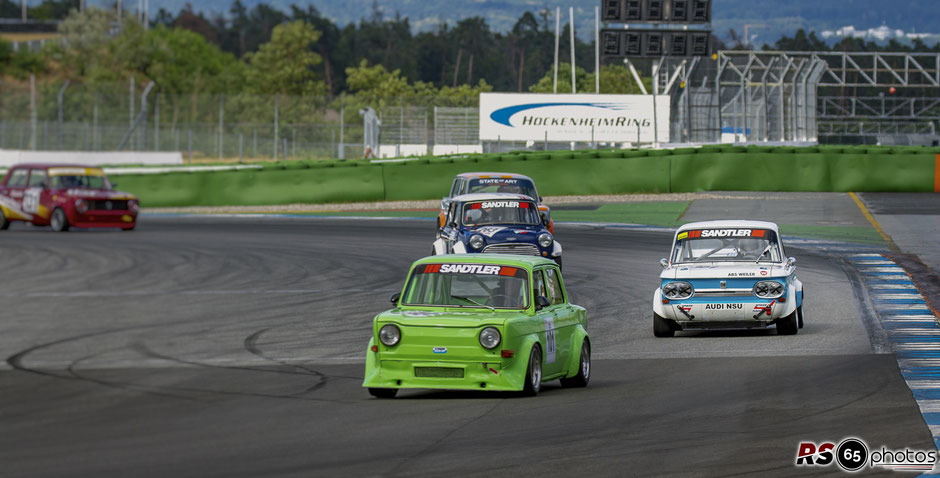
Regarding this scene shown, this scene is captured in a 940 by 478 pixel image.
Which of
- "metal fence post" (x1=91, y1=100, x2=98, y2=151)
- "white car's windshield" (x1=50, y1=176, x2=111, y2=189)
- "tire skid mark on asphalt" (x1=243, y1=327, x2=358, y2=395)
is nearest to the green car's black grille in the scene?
"tire skid mark on asphalt" (x1=243, y1=327, x2=358, y2=395)

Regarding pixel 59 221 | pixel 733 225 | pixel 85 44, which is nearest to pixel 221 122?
pixel 59 221

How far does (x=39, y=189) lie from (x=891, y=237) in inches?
828

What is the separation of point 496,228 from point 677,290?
5933 millimetres

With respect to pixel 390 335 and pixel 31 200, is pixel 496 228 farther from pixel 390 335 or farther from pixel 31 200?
pixel 31 200

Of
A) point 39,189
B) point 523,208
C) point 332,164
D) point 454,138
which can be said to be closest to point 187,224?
point 39,189

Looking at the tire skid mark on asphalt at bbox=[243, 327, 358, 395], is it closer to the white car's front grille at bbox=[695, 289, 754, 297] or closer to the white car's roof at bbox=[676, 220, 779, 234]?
the white car's front grille at bbox=[695, 289, 754, 297]

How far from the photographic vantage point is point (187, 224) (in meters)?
34.7

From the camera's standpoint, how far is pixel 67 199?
102ft

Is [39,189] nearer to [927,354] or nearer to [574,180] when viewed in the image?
[574,180]

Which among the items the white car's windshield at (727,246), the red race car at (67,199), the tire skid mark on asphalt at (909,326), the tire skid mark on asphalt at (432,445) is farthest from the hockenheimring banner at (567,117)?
the tire skid mark on asphalt at (432,445)

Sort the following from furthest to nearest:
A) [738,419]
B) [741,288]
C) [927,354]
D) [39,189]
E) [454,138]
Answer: [454,138], [39,189], [741,288], [927,354], [738,419]

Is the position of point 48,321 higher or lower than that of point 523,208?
lower

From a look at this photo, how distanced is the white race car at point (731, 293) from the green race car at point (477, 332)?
10.2 feet

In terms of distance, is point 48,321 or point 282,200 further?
point 282,200
